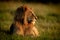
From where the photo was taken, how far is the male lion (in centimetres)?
870

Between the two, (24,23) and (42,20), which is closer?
(24,23)

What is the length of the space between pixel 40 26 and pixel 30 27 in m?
1.73

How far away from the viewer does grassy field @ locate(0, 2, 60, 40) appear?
8.99 metres

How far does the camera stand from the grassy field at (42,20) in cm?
899

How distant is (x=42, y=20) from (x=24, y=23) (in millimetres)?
2807

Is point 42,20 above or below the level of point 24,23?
below

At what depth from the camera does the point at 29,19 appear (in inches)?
347

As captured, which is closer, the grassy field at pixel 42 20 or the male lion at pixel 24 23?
the male lion at pixel 24 23

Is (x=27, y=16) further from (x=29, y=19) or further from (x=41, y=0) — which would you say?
(x=41, y=0)

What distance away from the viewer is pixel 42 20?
37.7ft

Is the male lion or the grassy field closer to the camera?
the male lion

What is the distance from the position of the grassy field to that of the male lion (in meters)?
0.20

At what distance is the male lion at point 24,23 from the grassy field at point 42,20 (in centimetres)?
20

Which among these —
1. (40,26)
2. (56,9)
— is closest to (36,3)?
(56,9)
